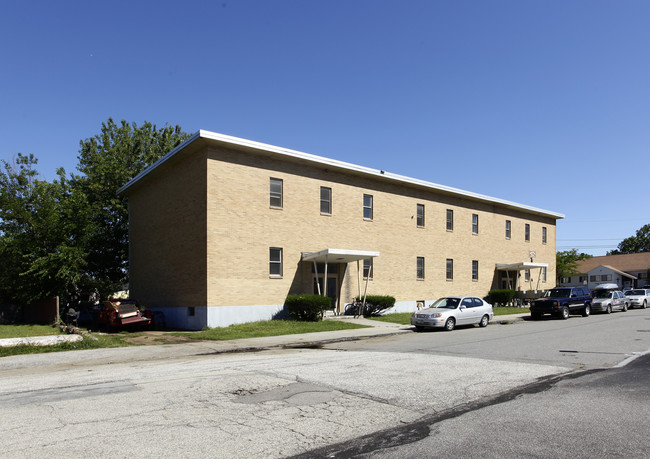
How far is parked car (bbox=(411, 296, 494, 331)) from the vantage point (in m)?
21.0

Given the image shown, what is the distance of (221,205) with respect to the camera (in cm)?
2244

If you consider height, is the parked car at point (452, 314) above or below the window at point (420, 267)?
below

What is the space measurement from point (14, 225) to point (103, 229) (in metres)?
6.54

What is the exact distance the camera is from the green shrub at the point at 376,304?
26.3 m

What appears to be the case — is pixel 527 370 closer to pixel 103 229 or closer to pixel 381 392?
pixel 381 392

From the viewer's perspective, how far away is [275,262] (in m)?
24.2

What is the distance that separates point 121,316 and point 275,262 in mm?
7303

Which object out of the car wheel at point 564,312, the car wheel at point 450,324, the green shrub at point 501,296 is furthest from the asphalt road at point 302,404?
the green shrub at point 501,296

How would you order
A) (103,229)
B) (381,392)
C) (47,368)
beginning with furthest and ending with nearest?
(103,229) → (47,368) → (381,392)

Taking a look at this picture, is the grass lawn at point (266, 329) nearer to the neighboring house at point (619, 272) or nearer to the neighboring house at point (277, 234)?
the neighboring house at point (277, 234)

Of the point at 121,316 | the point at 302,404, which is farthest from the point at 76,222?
the point at 302,404

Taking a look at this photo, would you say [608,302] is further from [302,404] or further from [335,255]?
[302,404]

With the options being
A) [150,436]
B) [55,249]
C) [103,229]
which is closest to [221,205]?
[55,249]

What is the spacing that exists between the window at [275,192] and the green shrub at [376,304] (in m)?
7.03
